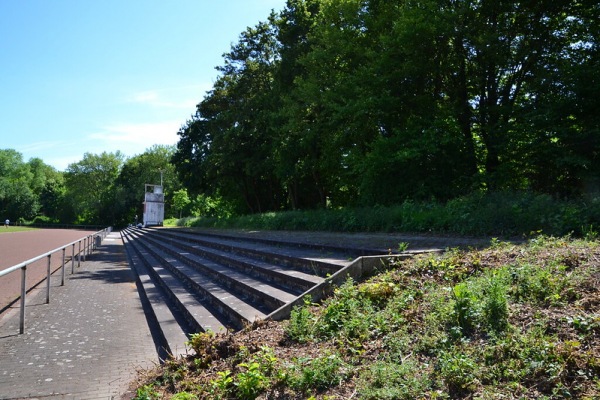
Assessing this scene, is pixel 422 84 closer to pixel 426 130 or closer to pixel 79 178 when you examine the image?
pixel 426 130

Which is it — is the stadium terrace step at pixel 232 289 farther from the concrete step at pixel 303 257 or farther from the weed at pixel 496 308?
the weed at pixel 496 308

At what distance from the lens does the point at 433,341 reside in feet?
11.6

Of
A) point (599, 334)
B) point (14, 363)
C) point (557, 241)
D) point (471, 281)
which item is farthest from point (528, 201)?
point (14, 363)

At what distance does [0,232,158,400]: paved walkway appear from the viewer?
4.54 m

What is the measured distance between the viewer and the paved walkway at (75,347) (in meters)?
4.54

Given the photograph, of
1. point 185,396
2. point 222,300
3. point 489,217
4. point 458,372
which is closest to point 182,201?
point 222,300

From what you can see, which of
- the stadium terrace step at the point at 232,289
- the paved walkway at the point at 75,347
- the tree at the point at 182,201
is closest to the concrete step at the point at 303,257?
the stadium terrace step at the point at 232,289

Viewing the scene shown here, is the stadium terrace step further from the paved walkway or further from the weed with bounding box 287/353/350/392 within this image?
the weed with bounding box 287/353/350/392

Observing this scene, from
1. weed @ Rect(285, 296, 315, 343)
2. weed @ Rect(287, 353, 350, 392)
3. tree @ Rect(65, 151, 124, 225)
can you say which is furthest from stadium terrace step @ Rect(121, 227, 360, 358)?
tree @ Rect(65, 151, 124, 225)

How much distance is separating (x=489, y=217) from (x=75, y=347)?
23.6 feet

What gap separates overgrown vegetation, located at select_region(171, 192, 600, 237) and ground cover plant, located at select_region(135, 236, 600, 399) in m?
1.44

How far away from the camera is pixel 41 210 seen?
102 m

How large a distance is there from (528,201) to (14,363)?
8447 millimetres

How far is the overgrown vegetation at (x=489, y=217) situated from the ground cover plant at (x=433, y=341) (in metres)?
1.44
